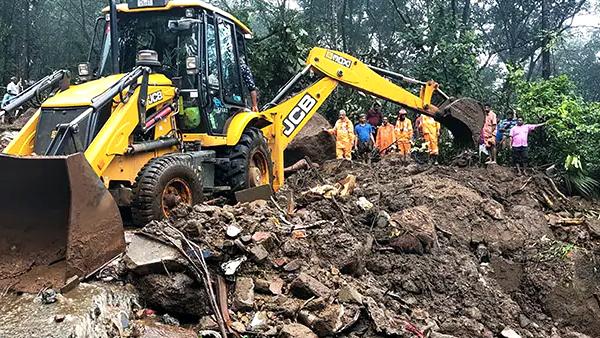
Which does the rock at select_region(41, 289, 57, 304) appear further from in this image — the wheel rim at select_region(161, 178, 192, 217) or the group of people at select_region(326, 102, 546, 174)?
the group of people at select_region(326, 102, 546, 174)

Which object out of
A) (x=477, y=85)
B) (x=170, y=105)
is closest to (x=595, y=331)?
(x=170, y=105)

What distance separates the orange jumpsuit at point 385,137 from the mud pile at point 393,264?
10.3 ft

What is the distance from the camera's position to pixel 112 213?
186 inches

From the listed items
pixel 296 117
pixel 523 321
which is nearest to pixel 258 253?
pixel 523 321

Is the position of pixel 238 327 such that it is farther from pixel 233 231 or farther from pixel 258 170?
pixel 258 170

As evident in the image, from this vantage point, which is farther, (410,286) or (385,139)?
(385,139)

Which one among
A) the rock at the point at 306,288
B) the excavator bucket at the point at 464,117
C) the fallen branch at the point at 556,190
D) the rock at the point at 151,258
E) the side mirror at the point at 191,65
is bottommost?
the fallen branch at the point at 556,190

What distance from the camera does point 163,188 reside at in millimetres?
5949

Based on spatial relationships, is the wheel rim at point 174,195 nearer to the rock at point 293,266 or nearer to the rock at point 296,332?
the rock at point 293,266

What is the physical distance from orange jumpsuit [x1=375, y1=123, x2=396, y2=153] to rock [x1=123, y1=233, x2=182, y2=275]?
28.8 feet

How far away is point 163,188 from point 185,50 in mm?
2112

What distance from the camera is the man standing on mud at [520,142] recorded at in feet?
37.6

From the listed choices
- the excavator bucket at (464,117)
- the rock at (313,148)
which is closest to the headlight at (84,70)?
the excavator bucket at (464,117)

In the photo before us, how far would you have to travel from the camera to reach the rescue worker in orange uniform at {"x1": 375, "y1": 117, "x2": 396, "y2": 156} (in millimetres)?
13078
